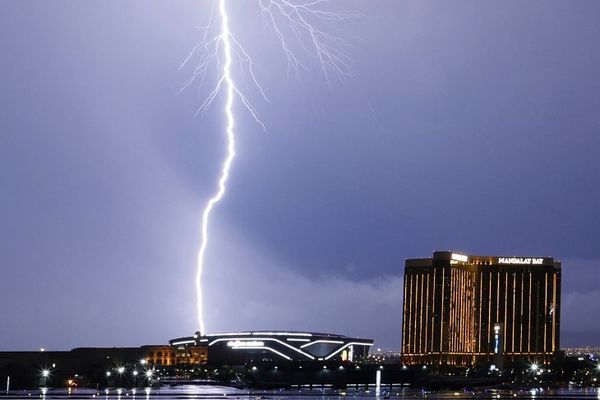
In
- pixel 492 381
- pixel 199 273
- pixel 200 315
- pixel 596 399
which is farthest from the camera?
pixel 492 381

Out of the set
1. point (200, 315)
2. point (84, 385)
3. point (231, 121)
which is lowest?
point (84, 385)

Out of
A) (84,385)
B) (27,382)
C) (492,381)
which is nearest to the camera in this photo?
(27,382)

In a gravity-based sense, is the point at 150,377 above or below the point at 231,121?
A: below

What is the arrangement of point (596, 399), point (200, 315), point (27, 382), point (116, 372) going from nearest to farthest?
1. point (596, 399)
2. point (200, 315)
3. point (27, 382)
4. point (116, 372)

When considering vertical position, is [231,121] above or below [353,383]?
above

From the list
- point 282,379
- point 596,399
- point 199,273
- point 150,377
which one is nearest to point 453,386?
point 282,379

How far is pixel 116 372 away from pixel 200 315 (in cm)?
5164

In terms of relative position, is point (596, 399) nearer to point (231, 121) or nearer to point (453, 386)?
point (231, 121)

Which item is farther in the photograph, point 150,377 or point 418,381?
point 418,381

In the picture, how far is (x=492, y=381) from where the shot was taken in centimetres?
19975

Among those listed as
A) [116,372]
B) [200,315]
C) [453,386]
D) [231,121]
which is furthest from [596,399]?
[116,372]

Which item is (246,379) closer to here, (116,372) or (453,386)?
(116,372)

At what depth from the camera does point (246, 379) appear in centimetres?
19175

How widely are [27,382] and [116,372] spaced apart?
102 ft
